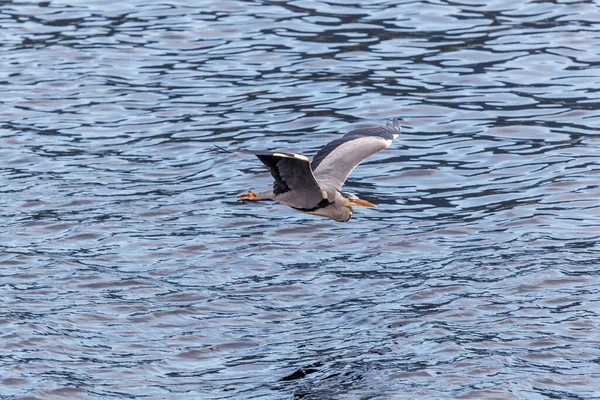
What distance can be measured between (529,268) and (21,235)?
6.30 metres

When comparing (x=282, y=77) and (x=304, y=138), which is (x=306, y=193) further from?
(x=282, y=77)

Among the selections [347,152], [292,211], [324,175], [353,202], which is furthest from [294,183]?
[292,211]

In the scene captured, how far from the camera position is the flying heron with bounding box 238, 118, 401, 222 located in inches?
461

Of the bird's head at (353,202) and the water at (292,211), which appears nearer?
the water at (292,211)

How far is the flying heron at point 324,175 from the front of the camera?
11703 mm

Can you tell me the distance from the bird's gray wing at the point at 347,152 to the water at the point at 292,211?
1226 mm

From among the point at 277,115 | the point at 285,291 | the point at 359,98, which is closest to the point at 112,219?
the point at 285,291

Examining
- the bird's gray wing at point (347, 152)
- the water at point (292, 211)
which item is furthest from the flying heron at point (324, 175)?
the water at point (292, 211)

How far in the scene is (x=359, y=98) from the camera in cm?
1906

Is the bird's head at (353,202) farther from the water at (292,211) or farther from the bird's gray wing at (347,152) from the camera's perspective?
the water at (292,211)

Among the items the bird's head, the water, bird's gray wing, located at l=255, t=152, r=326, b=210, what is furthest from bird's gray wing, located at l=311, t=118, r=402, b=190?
the water

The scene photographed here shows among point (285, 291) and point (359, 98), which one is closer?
point (285, 291)

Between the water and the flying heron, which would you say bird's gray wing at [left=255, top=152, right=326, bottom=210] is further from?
the water

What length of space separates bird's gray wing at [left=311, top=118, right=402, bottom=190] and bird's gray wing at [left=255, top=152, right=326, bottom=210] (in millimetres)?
747
